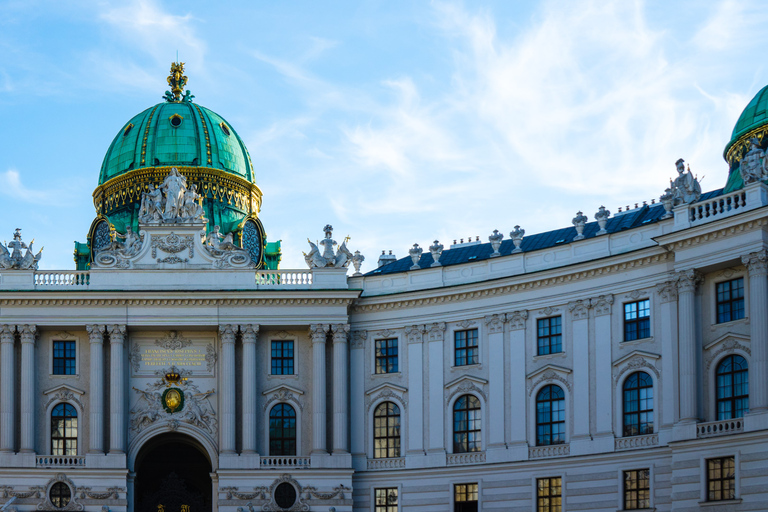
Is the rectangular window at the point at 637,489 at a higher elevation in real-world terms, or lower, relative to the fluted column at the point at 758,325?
lower

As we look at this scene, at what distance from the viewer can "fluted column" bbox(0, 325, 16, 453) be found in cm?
6134

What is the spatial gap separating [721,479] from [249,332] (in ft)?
76.3

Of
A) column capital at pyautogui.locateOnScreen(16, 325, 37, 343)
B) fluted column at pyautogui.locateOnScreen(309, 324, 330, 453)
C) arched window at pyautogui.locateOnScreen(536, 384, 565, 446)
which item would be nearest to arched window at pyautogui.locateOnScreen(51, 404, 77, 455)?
column capital at pyautogui.locateOnScreen(16, 325, 37, 343)

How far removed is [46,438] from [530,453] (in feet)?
72.3

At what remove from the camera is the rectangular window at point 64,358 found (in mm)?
63375

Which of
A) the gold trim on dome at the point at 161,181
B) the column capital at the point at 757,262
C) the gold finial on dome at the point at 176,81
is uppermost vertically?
the gold finial on dome at the point at 176,81

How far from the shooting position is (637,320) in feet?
185

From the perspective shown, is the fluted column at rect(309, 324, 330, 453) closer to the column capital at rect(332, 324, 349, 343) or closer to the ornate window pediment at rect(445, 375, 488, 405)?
the column capital at rect(332, 324, 349, 343)

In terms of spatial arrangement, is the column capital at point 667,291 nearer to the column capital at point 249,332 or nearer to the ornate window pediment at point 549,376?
the ornate window pediment at point 549,376

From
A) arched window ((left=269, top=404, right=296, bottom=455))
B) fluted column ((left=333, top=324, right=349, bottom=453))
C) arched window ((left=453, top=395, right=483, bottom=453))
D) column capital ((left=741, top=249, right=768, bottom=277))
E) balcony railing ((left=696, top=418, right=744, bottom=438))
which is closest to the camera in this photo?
balcony railing ((left=696, top=418, right=744, bottom=438))

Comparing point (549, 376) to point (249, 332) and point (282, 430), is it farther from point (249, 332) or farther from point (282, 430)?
point (249, 332)

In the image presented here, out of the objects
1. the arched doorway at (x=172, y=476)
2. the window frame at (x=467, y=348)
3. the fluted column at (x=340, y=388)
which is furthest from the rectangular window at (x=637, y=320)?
the arched doorway at (x=172, y=476)

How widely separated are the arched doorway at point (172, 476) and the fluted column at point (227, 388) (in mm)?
2722

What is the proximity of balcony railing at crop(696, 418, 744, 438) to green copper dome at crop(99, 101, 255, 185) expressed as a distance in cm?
3319
